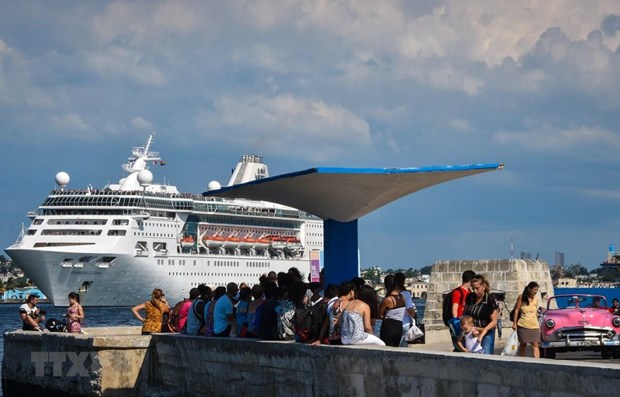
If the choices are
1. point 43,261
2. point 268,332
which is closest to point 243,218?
point 43,261

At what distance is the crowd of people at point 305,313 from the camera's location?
11.7 m

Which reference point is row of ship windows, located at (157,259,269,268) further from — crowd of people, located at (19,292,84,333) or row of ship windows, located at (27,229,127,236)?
crowd of people, located at (19,292,84,333)

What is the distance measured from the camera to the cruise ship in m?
78.8

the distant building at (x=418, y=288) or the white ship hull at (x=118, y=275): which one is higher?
the distant building at (x=418, y=288)

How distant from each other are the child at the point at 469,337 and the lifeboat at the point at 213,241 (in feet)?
249

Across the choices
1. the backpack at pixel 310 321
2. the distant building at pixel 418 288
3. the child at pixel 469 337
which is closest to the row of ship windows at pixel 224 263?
the backpack at pixel 310 321

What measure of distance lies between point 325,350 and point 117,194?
72.2m

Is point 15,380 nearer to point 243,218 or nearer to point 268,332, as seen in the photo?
point 268,332

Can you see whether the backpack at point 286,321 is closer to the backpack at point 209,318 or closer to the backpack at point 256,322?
the backpack at point 256,322

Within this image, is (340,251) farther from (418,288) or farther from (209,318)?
(418,288)

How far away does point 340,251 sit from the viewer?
17359mm

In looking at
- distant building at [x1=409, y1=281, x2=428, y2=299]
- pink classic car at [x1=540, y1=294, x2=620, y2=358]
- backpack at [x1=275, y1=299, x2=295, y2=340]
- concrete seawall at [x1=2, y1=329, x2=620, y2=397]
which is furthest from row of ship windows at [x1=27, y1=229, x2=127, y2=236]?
distant building at [x1=409, y1=281, x2=428, y2=299]

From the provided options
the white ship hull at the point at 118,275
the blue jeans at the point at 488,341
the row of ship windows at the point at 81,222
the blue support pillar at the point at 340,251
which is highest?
the row of ship windows at the point at 81,222

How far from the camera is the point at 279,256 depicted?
304ft
